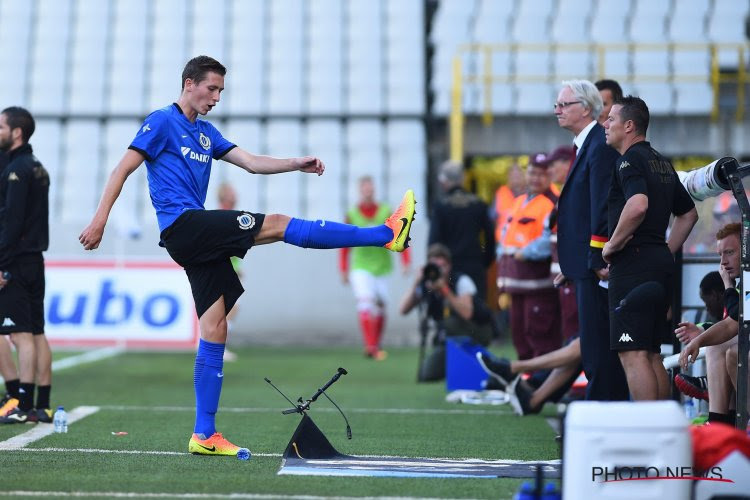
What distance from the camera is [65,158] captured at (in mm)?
20719

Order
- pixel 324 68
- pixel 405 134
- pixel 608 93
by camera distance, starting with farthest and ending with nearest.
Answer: pixel 324 68 → pixel 405 134 → pixel 608 93

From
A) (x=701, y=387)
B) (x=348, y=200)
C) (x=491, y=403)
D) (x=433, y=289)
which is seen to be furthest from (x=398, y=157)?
(x=701, y=387)

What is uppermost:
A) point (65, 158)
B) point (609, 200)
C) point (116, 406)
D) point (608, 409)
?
point (65, 158)

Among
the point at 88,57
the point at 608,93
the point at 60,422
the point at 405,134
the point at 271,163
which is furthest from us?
the point at 88,57

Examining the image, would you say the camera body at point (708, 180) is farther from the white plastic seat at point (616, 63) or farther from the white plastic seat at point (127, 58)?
the white plastic seat at point (127, 58)

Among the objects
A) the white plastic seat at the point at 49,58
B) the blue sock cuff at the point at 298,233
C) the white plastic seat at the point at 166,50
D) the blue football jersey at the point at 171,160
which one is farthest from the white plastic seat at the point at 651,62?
the blue sock cuff at the point at 298,233

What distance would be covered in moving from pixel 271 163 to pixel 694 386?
2613 mm

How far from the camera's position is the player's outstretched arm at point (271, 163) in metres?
6.68

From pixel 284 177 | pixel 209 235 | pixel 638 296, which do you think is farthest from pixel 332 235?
pixel 284 177

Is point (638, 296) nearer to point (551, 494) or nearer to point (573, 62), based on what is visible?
point (551, 494)

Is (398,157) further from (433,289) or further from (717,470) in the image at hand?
(717,470)

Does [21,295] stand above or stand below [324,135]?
below

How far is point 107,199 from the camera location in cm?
627

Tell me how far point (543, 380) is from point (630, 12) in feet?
43.9
